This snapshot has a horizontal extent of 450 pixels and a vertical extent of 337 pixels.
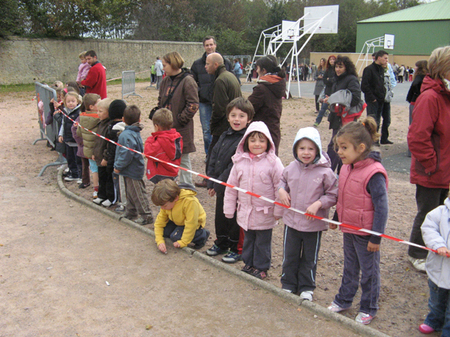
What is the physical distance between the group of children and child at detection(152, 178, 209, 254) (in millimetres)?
11

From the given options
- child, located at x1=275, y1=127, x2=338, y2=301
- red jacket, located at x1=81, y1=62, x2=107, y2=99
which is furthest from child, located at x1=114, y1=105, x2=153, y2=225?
red jacket, located at x1=81, y1=62, x2=107, y2=99

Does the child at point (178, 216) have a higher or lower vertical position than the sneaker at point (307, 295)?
higher

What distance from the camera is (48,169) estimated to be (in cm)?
820

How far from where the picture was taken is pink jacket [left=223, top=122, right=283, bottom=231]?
386cm

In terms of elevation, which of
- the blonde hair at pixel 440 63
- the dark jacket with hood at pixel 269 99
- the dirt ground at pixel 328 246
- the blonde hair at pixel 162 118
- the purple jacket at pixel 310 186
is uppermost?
the blonde hair at pixel 440 63

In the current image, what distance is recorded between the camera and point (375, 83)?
905 centimetres

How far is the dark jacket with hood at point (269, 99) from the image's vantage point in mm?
4969

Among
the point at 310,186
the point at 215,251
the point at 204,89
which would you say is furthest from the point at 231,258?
the point at 204,89

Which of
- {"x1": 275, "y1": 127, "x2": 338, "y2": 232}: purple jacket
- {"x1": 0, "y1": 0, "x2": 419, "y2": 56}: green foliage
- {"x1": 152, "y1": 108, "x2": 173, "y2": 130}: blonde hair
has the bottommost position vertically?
{"x1": 275, "y1": 127, "x2": 338, "y2": 232}: purple jacket

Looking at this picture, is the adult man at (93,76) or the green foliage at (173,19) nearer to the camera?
the adult man at (93,76)

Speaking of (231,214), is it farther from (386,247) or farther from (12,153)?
(12,153)

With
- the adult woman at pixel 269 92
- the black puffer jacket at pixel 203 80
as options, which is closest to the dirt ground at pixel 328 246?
the black puffer jacket at pixel 203 80

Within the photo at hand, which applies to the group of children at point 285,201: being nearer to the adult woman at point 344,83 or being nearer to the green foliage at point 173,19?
the adult woman at point 344,83

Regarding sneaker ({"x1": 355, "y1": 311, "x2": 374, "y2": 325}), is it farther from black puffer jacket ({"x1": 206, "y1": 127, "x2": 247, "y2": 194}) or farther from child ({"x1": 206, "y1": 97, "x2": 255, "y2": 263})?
black puffer jacket ({"x1": 206, "y1": 127, "x2": 247, "y2": 194})
